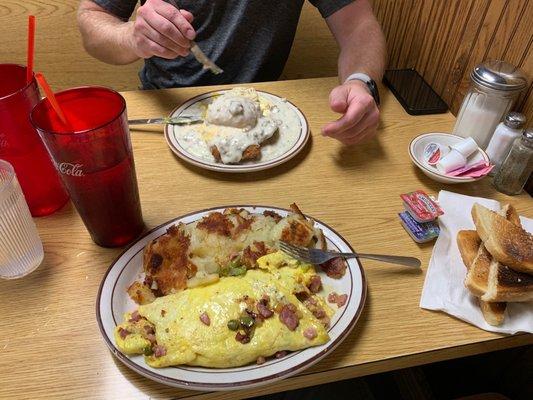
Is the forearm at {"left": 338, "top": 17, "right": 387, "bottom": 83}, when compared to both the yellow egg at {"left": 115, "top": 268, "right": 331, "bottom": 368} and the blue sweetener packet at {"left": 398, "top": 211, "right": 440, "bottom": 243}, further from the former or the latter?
the yellow egg at {"left": 115, "top": 268, "right": 331, "bottom": 368}

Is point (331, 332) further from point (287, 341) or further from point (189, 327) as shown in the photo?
point (189, 327)

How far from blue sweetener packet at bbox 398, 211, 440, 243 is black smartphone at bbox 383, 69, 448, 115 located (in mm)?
525

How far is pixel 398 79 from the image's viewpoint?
1.58 m

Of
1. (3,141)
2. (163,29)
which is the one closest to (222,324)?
(3,141)

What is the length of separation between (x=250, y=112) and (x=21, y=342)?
77 centimetres

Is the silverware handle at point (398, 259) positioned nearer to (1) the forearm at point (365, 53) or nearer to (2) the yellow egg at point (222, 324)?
(2) the yellow egg at point (222, 324)

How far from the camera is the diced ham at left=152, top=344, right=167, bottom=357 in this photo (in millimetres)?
705

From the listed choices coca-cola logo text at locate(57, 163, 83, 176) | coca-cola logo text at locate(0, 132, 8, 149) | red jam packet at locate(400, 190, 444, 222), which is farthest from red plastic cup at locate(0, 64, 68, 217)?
red jam packet at locate(400, 190, 444, 222)

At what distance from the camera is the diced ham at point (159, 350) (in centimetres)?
70

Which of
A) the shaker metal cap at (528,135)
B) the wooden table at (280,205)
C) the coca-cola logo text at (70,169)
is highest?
the shaker metal cap at (528,135)

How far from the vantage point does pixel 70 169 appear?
0.80m

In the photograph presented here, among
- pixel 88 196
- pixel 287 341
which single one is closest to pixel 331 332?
pixel 287 341

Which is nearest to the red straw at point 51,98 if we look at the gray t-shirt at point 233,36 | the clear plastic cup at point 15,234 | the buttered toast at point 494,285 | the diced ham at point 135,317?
the clear plastic cup at point 15,234

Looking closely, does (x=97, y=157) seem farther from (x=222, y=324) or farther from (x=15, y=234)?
(x=222, y=324)
